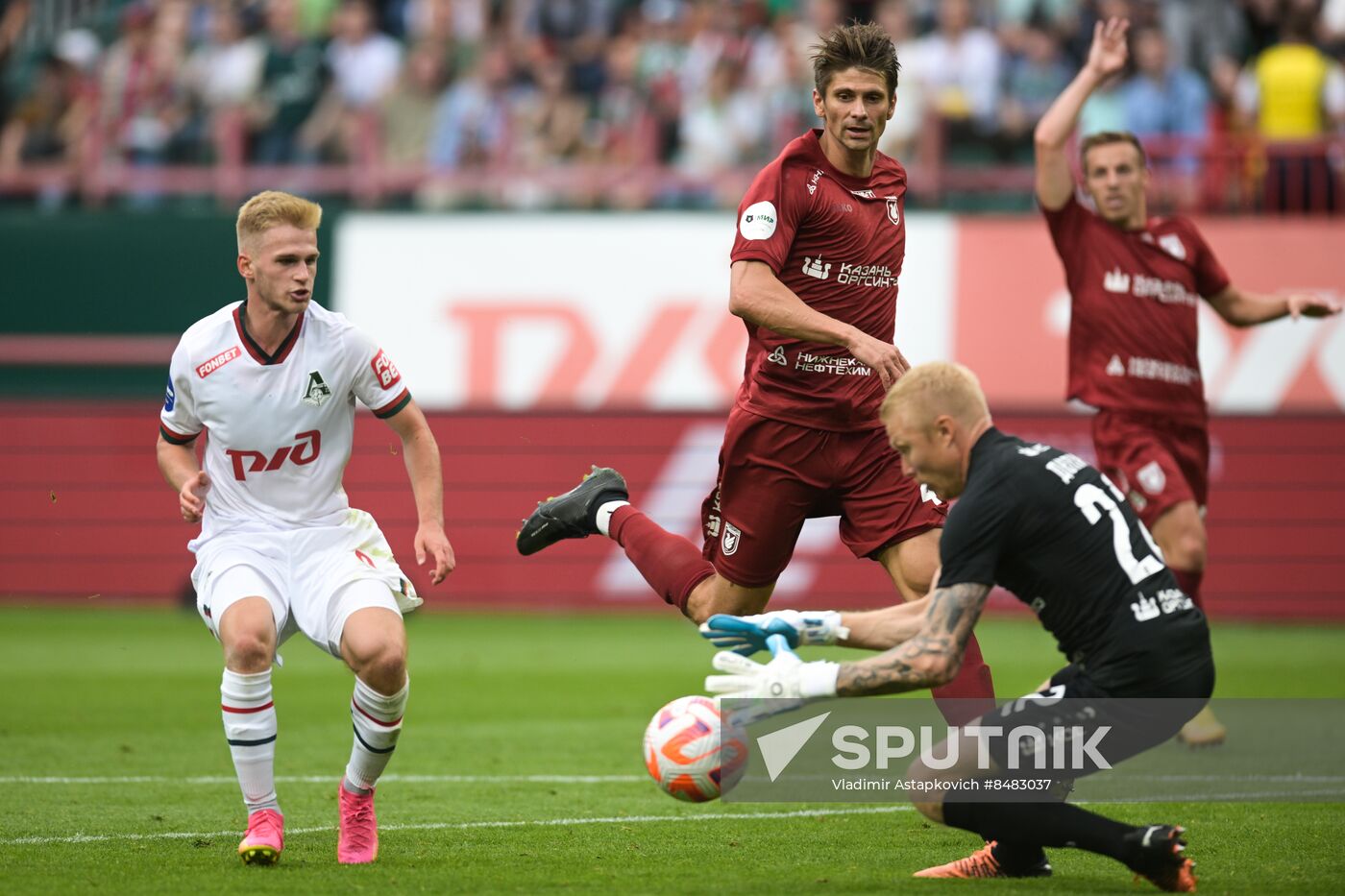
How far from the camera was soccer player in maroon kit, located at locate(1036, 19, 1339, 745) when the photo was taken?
370 inches

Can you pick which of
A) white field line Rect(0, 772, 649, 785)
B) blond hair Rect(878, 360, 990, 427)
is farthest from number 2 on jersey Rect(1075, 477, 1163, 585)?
white field line Rect(0, 772, 649, 785)

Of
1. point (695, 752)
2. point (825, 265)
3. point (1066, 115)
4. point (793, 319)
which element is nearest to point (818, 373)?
point (825, 265)

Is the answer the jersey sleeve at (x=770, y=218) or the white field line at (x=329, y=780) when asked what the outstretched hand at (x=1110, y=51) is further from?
the white field line at (x=329, y=780)

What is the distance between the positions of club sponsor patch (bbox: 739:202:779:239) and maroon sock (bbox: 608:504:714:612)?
128 cm

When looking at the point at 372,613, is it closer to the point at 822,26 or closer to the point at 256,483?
the point at 256,483

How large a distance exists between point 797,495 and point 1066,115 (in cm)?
283

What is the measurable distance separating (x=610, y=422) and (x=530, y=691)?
210 inches

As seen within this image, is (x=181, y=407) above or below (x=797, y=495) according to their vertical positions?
above

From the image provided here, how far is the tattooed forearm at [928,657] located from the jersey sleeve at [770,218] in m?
1.98

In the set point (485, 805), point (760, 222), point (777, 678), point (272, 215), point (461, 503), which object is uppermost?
point (272, 215)

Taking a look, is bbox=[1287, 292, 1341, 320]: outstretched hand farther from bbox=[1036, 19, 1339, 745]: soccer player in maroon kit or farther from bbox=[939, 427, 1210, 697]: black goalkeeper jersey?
bbox=[939, 427, 1210, 697]: black goalkeeper jersey

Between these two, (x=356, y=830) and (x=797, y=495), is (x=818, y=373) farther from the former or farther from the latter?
(x=356, y=830)

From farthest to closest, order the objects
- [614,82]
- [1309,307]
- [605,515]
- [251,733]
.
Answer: [614,82] < [1309,307] < [605,515] < [251,733]

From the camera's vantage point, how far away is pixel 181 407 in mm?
6750
